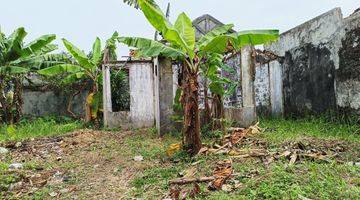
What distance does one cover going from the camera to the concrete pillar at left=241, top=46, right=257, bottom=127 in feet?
29.8

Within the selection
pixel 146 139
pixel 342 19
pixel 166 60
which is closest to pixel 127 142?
pixel 146 139

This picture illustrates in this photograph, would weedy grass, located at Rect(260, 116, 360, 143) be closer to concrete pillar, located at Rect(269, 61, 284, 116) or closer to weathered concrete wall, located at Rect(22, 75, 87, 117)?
concrete pillar, located at Rect(269, 61, 284, 116)

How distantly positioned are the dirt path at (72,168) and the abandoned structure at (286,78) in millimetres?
A: 1697

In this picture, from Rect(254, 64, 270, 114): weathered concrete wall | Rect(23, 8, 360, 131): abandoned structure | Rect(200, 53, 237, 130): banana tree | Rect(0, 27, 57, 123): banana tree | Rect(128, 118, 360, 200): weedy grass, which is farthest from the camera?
Rect(254, 64, 270, 114): weathered concrete wall

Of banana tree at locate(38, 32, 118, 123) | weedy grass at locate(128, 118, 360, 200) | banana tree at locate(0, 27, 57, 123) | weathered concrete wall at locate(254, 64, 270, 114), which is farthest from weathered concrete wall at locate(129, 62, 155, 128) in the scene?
weedy grass at locate(128, 118, 360, 200)

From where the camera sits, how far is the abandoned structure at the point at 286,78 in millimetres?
8555

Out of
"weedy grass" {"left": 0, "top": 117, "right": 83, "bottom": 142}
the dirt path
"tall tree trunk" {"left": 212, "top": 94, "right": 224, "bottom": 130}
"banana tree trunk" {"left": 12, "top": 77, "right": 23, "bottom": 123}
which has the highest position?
"banana tree trunk" {"left": 12, "top": 77, "right": 23, "bottom": 123}

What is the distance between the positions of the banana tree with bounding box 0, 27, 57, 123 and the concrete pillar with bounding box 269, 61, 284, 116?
6247 millimetres

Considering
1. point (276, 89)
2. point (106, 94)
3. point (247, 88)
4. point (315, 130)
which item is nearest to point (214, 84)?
point (247, 88)

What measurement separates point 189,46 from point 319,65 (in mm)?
4654

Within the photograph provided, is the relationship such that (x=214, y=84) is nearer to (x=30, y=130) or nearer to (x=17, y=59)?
(x=17, y=59)

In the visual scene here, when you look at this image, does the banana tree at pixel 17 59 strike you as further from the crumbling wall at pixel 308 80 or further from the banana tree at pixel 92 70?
the crumbling wall at pixel 308 80

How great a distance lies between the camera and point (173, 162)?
21.0 feet

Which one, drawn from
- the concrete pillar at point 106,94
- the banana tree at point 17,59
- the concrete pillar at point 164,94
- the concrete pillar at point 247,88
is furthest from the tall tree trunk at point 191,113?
the banana tree at point 17,59
